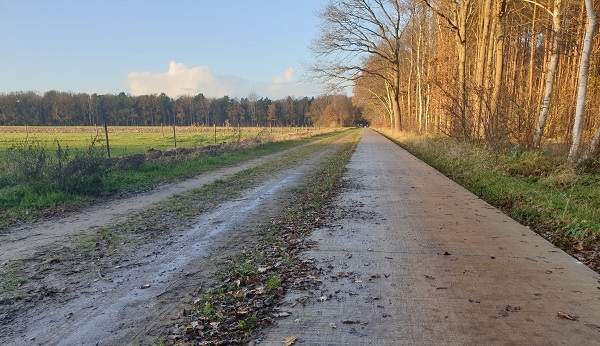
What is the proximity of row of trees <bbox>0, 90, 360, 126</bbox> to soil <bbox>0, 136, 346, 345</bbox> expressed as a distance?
199 feet

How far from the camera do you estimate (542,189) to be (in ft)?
28.7

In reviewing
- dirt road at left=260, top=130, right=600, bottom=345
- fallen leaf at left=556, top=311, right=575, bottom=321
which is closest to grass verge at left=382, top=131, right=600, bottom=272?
dirt road at left=260, top=130, right=600, bottom=345

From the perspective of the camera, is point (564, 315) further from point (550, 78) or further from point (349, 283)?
point (550, 78)

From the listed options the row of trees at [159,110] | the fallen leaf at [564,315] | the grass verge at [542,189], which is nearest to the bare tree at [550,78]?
the grass verge at [542,189]

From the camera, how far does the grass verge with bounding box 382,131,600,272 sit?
5.88 m

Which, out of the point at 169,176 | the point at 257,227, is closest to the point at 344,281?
the point at 257,227

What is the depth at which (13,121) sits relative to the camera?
82375 mm

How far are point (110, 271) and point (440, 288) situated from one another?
4054 mm

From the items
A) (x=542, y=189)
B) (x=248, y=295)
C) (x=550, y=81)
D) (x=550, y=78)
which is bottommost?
(x=248, y=295)

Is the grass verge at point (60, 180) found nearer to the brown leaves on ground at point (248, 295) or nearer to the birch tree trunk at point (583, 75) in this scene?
the brown leaves on ground at point (248, 295)

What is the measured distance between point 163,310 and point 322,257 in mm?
2049

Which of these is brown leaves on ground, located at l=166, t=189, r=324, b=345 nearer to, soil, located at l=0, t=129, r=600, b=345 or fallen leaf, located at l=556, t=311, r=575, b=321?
soil, located at l=0, t=129, r=600, b=345

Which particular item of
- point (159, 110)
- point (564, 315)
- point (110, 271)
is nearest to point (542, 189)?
point (564, 315)

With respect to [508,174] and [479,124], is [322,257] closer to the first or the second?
[508,174]
